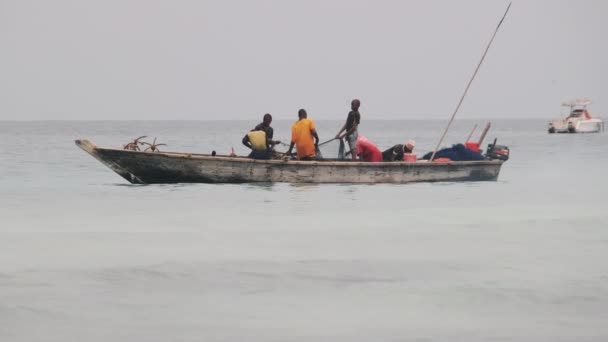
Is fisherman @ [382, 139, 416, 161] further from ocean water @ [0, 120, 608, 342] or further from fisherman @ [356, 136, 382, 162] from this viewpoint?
ocean water @ [0, 120, 608, 342]

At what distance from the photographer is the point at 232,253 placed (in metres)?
12.2

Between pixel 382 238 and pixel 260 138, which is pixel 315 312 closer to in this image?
pixel 382 238

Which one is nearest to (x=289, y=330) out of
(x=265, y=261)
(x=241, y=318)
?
(x=241, y=318)

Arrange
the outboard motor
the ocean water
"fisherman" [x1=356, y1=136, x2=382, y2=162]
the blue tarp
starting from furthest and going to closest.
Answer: the outboard motor
the blue tarp
"fisherman" [x1=356, y1=136, x2=382, y2=162]
the ocean water

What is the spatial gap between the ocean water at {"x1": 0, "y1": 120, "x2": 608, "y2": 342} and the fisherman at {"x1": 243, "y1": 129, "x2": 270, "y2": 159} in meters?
0.82

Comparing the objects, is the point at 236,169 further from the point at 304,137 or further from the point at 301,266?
the point at 301,266

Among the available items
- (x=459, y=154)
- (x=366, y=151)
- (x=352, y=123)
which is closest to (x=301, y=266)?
(x=352, y=123)

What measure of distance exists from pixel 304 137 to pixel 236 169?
1.50m

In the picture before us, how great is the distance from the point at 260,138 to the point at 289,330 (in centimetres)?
1209

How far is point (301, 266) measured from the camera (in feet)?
36.9

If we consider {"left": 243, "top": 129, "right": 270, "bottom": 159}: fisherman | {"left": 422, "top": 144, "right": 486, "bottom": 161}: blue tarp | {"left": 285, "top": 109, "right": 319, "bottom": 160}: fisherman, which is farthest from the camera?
{"left": 422, "top": 144, "right": 486, "bottom": 161}: blue tarp

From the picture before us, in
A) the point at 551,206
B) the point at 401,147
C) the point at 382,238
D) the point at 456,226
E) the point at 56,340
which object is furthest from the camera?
the point at 401,147

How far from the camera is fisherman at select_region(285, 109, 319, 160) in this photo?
779 inches

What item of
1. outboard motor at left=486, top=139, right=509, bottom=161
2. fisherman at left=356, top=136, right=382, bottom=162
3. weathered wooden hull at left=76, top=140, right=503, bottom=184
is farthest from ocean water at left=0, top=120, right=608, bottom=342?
outboard motor at left=486, top=139, right=509, bottom=161
